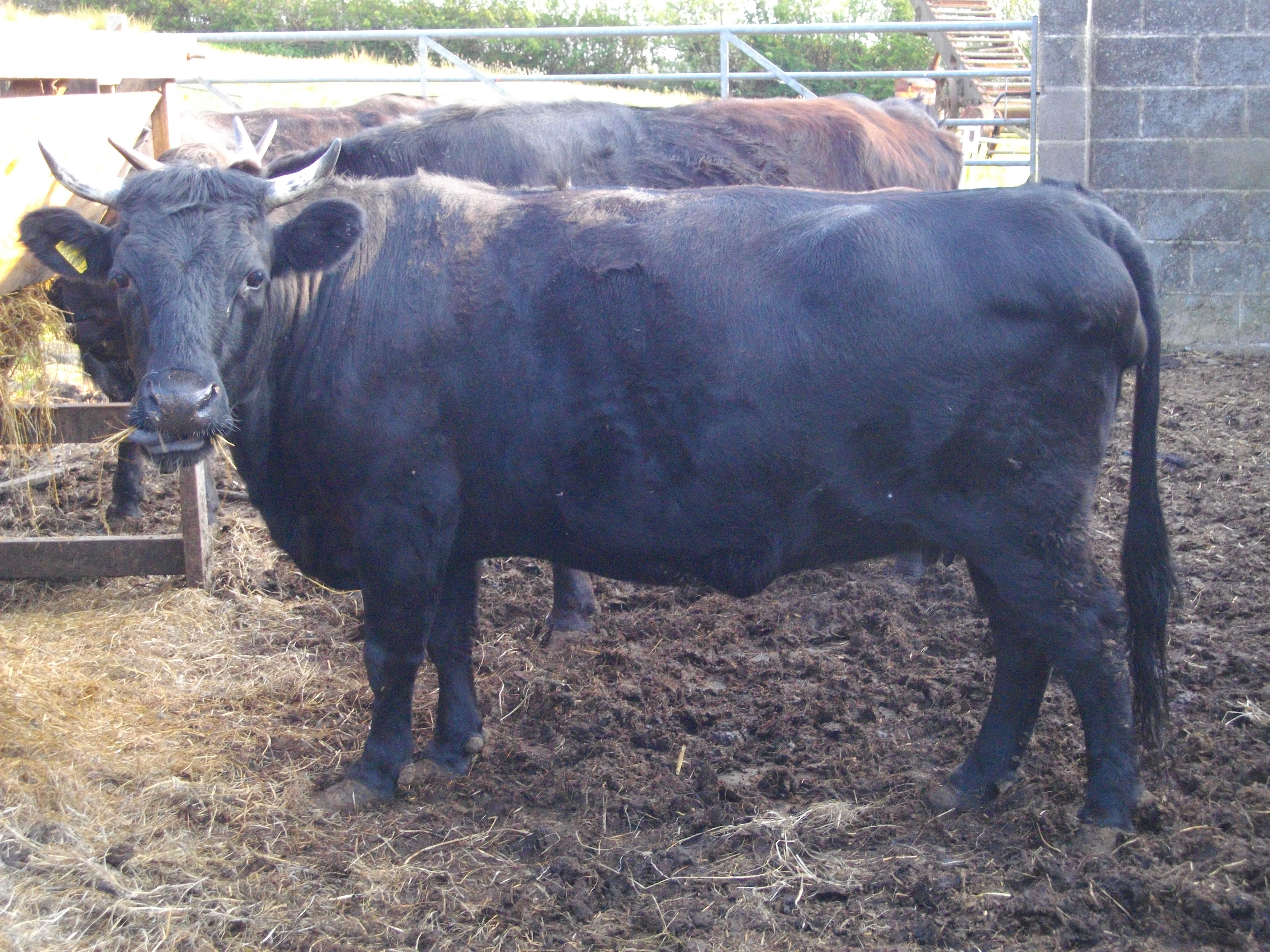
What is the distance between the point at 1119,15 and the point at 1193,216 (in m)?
1.97

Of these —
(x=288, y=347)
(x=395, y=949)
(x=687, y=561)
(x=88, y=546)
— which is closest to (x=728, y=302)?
(x=687, y=561)

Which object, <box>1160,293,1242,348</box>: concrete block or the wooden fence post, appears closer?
the wooden fence post

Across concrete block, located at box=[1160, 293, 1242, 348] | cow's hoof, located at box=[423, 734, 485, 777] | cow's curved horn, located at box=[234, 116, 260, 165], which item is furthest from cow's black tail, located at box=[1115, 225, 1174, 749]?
concrete block, located at box=[1160, 293, 1242, 348]

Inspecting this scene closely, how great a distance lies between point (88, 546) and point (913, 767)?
4131 mm

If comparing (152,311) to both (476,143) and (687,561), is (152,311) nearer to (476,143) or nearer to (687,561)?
(687,561)

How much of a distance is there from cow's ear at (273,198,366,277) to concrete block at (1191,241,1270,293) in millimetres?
9215

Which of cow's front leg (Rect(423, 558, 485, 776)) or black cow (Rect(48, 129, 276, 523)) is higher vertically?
black cow (Rect(48, 129, 276, 523))

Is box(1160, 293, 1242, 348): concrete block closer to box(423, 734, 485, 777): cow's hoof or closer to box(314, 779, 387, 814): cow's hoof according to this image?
box(423, 734, 485, 777): cow's hoof

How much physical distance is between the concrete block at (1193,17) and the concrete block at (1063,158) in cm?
118

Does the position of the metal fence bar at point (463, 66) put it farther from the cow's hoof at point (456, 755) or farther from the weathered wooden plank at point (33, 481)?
the cow's hoof at point (456, 755)

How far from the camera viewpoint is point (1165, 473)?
→ 6.80 metres

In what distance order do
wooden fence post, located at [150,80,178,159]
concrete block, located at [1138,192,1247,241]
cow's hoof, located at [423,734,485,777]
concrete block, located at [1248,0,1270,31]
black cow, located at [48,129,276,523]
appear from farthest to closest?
1. concrete block, located at [1138,192,1247,241]
2. concrete block, located at [1248,0,1270,31]
3. wooden fence post, located at [150,80,178,159]
4. black cow, located at [48,129,276,523]
5. cow's hoof, located at [423,734,485,777]

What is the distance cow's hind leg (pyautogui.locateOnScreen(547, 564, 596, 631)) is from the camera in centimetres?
532

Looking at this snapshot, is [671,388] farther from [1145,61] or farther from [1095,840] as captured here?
[1145,61]
